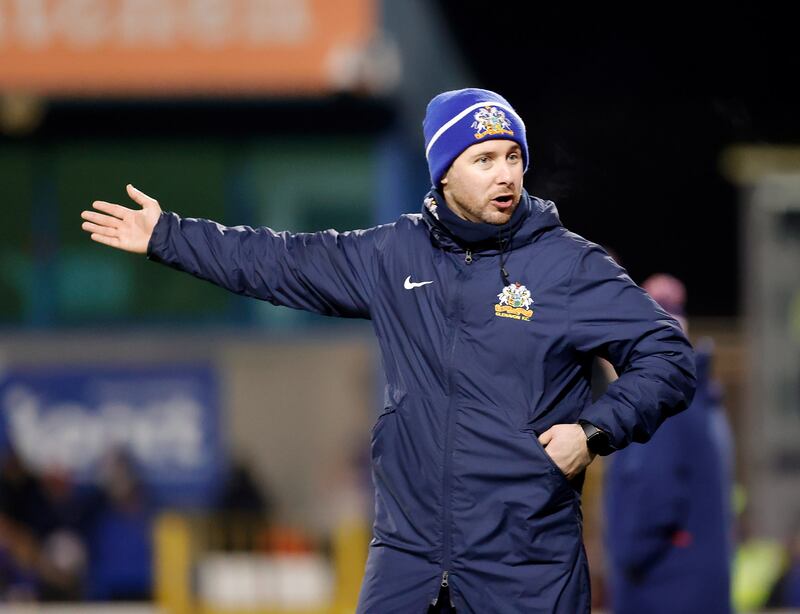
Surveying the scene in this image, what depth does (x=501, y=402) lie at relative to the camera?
12.8 ft

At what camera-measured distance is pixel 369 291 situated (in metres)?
4.20

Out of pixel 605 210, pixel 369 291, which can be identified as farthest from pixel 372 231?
pixel 605 210

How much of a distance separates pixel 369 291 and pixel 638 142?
18.4ft

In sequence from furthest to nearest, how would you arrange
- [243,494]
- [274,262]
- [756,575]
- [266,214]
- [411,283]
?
1. [266,214]
2. [243,494]
3. [756,575]
4. [274,262]
5. [411,283]

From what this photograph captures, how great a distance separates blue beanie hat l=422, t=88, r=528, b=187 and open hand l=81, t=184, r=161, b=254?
0.79m

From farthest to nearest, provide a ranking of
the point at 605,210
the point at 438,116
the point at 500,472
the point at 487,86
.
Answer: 1. the point at 487,86
2. the point at 605,210
3. the point at 438,116
4. the point at 500,472

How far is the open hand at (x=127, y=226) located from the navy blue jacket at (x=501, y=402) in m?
0.72

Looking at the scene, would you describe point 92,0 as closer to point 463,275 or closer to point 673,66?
point 673,66

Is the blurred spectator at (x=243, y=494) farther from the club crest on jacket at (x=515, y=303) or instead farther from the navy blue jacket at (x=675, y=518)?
the club crest on jacket at (x=515, y=303)

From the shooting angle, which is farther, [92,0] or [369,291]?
[92,0]

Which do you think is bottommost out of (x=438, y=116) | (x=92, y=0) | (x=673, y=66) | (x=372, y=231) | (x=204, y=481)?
(x=204, y=481)

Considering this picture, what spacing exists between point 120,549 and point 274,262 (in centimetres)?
799

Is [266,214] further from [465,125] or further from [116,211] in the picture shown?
[465,125]

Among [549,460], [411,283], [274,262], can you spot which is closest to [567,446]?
[549,460]
